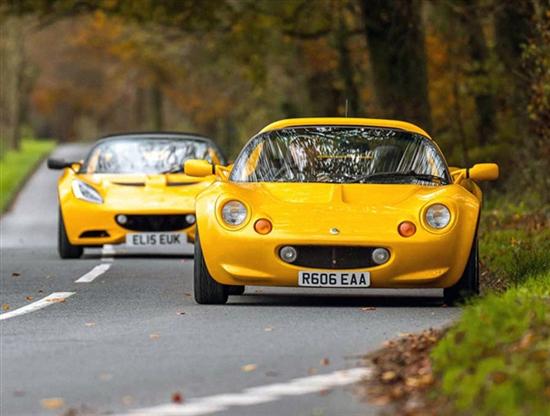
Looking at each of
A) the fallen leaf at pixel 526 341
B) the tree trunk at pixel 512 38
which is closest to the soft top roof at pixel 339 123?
the fallen leaf at pixel 526 341

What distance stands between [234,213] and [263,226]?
0.27m

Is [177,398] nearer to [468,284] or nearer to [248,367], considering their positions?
[248,367]

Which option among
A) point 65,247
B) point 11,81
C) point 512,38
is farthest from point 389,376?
point 11,81

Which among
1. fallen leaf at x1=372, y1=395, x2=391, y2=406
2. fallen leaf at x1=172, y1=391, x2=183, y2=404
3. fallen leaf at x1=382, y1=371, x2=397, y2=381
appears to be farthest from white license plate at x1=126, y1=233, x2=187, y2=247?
fallen leaf at x1=372, y1=395, x2=391, y2=406

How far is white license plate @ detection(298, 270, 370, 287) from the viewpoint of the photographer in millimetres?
12578

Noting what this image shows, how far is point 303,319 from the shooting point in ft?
38.3

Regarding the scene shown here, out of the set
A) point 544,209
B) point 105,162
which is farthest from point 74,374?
point 544,209

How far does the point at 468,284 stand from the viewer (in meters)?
12.9

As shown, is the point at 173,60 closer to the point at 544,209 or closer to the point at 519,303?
the point at 544,209

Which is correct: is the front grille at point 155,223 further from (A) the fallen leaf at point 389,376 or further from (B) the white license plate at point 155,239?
(A) the fallen leaf at point 389,376

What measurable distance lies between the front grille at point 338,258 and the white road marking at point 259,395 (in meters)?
3.67

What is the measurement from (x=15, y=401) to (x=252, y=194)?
202 inches

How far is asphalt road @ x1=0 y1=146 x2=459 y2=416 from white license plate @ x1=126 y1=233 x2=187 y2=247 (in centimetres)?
235

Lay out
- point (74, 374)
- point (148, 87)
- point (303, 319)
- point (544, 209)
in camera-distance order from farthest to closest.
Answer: point (148, 87), point (544, 209), point (303, 319), point (74, 374)
